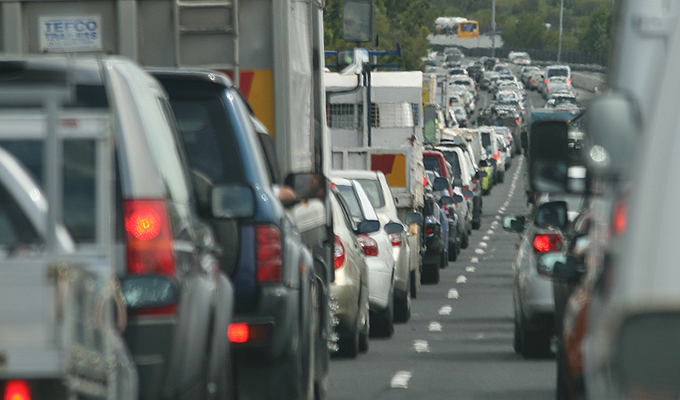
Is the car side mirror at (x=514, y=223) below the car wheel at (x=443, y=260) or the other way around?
the other way around

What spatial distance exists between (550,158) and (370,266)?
848 centimetres

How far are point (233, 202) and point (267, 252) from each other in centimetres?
80

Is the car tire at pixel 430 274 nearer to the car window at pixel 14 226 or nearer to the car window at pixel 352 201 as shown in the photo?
the car window at pixel 352 201

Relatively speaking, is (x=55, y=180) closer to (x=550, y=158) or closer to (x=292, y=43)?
(x=550, y=158)

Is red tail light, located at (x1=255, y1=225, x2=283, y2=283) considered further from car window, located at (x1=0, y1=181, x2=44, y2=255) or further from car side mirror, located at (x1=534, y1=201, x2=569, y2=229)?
car window, located at (x1=0, y1=181, x2=44, y2=255)

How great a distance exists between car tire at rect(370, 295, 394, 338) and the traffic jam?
0.8 inches

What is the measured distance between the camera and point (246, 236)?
23.5 ft

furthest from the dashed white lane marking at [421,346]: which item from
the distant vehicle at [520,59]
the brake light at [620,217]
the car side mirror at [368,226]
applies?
the distant vehicle at [520,59]

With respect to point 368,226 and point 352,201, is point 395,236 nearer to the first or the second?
point 352,201

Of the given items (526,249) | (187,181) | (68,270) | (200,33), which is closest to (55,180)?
(68,270)

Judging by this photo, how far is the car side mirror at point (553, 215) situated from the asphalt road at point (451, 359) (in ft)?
4.53

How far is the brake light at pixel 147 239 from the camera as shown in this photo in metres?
5.18

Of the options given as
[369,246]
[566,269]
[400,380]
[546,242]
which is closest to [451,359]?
[546,242]

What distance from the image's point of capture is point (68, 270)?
167 inches
